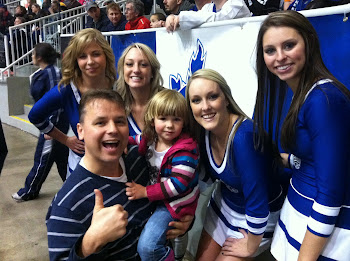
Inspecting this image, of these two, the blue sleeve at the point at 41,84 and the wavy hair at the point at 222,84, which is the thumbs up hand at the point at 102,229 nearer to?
the wavy hair at the point at 222,84

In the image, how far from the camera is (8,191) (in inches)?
170

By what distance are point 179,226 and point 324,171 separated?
0.90 metres

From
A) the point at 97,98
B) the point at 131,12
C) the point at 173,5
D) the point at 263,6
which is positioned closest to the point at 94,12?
the point at 131,12

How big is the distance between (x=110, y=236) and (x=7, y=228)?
2.64 meters

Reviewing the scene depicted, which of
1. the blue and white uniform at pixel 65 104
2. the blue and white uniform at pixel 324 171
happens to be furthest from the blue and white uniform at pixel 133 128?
the blue and white uniform at pixel 324 171

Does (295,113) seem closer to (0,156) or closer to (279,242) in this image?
(279,242)

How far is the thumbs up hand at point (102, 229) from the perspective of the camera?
1.31m

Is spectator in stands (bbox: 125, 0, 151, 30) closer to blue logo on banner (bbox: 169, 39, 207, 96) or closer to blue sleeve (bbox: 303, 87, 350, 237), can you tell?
blue logo on banner (bbox: 169, 39, 207, 96)

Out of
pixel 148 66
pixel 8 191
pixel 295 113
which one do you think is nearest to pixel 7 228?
pixel 8 191

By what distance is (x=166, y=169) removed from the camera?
6.09 feet

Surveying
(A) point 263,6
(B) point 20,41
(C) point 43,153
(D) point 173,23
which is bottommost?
(C) point 43,153

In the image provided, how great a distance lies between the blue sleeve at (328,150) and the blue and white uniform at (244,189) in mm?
376

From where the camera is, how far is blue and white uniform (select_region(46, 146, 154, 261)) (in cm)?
135

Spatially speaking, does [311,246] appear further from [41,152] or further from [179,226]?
[41,152]
